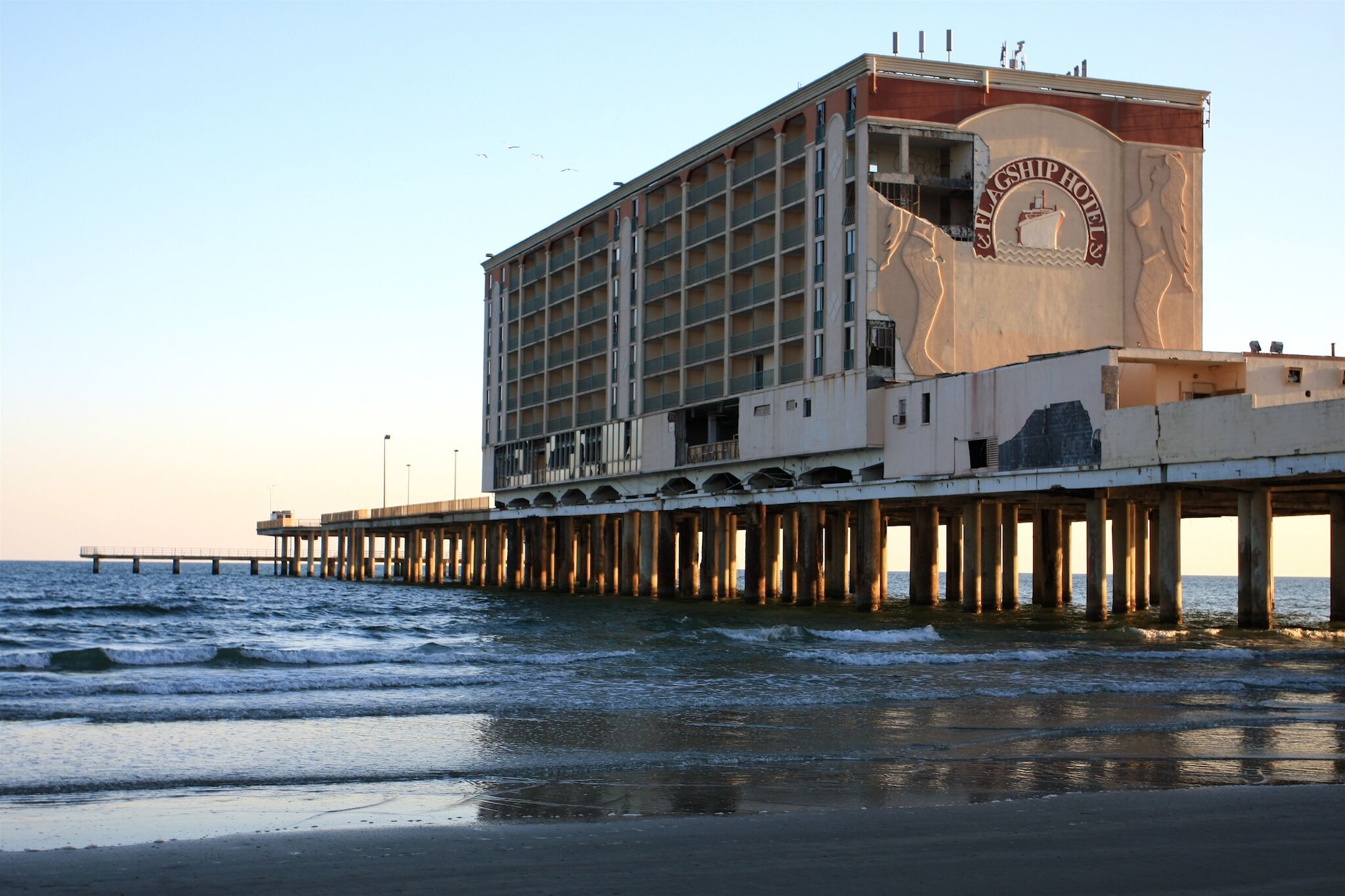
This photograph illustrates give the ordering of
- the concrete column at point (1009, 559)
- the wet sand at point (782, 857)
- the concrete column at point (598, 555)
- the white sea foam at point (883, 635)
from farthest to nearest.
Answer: the concrete column at point (598, 555) → the concrete column at point (1009, 559) → the white sea foam at point (883, 635) → the wet sand at point (782, 857)

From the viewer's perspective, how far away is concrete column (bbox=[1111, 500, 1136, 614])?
43.6 meters

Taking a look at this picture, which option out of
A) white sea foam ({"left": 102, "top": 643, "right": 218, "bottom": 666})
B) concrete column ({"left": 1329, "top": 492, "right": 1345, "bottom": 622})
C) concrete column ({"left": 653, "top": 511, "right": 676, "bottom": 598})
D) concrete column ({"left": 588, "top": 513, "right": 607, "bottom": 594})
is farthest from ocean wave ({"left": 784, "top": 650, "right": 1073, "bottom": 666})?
concrete column ({"left": 588, "top": 513, "right": 607, "bottom": 594})

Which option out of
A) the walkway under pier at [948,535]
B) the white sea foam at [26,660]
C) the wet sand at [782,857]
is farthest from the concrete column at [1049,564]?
the wet sand at [782,857]

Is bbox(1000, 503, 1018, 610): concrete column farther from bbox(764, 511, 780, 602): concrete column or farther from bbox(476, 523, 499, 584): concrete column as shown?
bbox(476, 523, 499, 584): concrete column

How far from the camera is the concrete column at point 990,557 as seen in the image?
4250 centimetres

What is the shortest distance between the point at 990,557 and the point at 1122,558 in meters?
4.59

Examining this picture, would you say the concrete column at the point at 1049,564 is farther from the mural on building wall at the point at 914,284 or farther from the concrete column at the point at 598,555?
the concrete column at the point at 598,555

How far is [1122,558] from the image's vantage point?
44.1 m

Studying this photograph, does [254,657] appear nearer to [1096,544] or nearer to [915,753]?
[915,753]

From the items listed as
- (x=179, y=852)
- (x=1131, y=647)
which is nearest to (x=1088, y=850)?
(x=179, y=852)

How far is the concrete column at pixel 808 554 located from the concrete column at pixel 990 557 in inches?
220

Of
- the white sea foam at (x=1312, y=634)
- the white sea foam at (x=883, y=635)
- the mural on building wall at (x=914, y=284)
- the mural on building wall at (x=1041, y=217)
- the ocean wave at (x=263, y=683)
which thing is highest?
the mural on building wall at (x=1041, y=217)

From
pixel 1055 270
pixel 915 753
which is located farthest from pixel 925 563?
pixel 915 753

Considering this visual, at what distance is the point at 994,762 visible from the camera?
41.9ft
